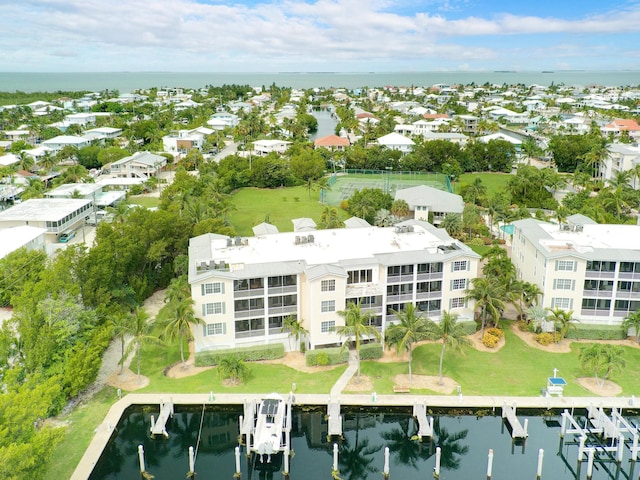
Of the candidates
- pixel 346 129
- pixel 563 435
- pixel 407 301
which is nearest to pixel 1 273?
pixel 407 301

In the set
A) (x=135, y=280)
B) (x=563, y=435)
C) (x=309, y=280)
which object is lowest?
(x=563, y=435)

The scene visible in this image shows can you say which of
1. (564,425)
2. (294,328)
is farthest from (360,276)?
(564,425)

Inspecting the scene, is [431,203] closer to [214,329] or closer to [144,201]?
[214,329]

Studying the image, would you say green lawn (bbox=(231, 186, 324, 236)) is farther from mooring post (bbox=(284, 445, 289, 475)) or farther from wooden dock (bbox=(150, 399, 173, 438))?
mooring post (bbox=(284, 445, 289, 475))

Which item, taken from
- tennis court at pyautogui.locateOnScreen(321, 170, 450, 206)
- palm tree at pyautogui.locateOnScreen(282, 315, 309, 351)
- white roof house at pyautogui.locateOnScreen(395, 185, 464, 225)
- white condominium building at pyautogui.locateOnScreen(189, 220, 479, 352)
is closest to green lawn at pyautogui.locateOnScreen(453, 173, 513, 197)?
tennis court at pyautogui.locateOnScreen(321, 170, 450, 206)

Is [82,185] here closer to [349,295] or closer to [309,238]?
[309,238]

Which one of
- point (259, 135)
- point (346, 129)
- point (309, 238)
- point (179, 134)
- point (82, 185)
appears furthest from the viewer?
point (346, 129)
